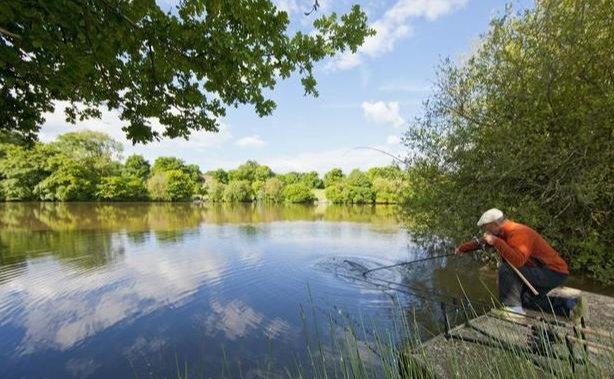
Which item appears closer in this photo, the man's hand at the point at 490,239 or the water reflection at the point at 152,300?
the man's hand at the point at 490,239

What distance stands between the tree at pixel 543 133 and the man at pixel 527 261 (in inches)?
116

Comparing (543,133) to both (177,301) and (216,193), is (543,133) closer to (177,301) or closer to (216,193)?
(177,301)

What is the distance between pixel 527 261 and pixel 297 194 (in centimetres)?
5367

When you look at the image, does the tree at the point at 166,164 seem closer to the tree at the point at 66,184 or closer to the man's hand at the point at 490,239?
the tree at the point at 66,184

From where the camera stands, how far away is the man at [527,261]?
3570mm

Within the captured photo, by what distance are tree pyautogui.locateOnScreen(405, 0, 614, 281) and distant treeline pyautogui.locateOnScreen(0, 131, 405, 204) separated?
1678 cm

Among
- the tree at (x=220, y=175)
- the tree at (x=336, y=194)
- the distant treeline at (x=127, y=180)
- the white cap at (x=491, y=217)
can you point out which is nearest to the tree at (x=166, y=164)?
the distant treeline at (x=127, y=180)

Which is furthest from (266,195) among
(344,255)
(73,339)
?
(73,339)

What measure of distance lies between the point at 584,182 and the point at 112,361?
8.05 meters

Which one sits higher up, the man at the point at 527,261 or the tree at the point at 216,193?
the tree at the point at 216,193

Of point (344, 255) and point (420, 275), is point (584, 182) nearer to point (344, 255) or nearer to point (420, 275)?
point (420, 275)

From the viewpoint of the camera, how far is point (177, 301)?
6785 millimetres

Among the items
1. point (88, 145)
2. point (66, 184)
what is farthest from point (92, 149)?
point (66, 184)

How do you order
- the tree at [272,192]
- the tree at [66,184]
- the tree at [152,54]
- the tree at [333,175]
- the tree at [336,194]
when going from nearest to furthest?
the tree at [152,54] < the tree at [66,184] < the tree at [336,194] < the tree at [272,192] < the tree at [333,175]
